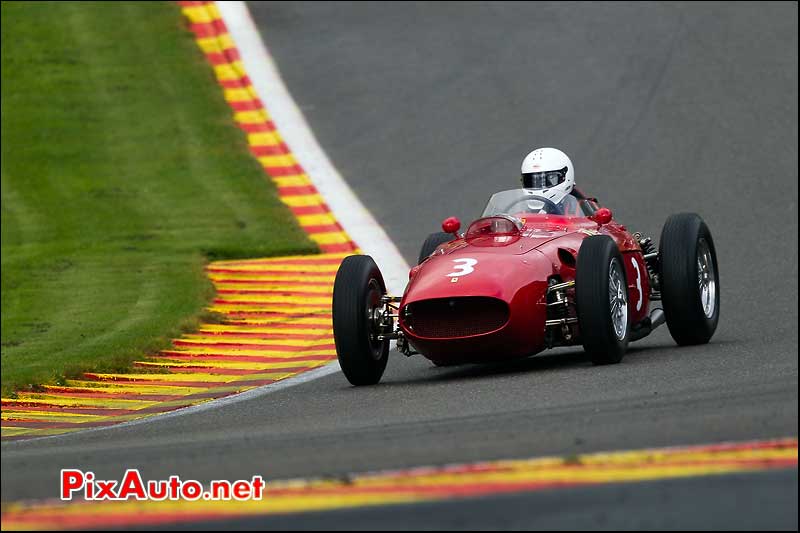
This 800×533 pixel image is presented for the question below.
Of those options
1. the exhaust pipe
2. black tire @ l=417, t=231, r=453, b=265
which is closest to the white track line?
black tire @ l=417, t=231, r=453, b=265

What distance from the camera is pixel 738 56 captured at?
882 inches

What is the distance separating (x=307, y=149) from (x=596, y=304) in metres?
11.1

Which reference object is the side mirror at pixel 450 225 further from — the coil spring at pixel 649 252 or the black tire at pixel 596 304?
the coil spring at pixel 649 252

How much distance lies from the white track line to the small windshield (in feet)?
9.79

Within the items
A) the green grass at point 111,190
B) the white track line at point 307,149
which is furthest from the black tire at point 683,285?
the green grass at point 111,190

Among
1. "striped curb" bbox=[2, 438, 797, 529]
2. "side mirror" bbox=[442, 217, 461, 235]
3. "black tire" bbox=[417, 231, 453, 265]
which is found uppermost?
"side mirror" bbox=[442, 217, 461, 235]

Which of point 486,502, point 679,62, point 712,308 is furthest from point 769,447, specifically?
point 679,62

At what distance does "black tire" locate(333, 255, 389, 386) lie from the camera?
10.3 m

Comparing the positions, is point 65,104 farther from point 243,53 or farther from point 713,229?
point 713,229

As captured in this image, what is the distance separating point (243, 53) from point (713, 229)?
10240 mm

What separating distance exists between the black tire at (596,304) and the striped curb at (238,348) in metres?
2.55

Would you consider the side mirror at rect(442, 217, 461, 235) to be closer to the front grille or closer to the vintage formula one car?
the vintage formula one car

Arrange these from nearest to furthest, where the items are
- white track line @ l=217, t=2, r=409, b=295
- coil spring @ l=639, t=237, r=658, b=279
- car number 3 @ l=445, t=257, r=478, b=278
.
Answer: car number 3 @ l=445, t=257, r=478, b=278, coil spring @ l=639, t=237, r=658, b=279, white track line @ l=217, t=2, r=409, b=295

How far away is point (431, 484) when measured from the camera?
614cm
